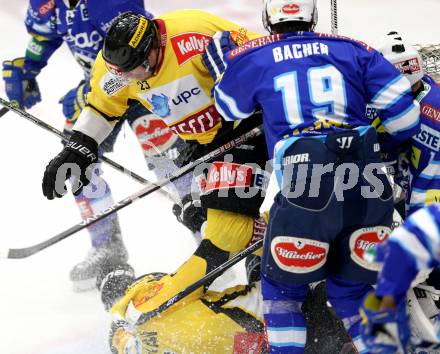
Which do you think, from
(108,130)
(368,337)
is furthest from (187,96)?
(368,337)

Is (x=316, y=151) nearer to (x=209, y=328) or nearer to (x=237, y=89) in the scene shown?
(x=237, y=89)

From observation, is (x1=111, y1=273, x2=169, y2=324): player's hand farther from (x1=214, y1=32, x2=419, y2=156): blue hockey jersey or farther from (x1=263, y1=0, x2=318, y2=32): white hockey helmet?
(x1=263, y1=0, x2=318, y2=32): white hockey helmet

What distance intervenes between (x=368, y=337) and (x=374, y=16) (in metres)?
4.44

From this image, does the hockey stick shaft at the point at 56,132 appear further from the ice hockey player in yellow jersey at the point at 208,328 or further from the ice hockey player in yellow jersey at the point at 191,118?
the ice hockey player in yellow jersey at the point at 208,328

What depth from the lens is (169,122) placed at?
9.76 feet

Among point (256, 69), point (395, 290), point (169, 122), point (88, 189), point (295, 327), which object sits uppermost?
point (256, 69)

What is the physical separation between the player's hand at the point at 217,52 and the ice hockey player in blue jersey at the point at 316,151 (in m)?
0.22

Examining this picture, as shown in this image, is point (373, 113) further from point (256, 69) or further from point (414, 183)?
point (256, 69)

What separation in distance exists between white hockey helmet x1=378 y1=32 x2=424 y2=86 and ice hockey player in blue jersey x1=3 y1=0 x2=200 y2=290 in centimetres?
129

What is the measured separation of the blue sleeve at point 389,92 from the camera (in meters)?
2.36

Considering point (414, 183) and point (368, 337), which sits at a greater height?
point (368, 337)

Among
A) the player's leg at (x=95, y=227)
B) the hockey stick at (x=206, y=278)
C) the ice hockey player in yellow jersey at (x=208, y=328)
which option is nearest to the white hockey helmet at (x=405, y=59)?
the hockey stick at (x=206, y=278)

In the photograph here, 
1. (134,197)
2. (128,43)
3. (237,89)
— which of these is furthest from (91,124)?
(237,89)

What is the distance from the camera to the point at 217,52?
2.74m
